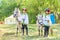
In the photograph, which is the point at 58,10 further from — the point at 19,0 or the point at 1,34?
the point at 1,34

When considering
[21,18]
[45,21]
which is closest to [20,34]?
[21,18]

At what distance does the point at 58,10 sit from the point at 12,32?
44cm

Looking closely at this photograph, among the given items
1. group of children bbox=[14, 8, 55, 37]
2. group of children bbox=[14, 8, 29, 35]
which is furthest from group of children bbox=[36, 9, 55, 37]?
group of children bbox=[14, 8, 29, 35]

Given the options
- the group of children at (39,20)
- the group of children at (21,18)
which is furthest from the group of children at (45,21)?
the group of children at (21,18)

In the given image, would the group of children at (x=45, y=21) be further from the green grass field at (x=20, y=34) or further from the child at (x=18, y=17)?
the child at (x=18, y=17)

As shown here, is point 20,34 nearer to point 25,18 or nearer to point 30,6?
point 25,18

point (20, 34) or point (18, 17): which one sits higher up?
point (18, 17)

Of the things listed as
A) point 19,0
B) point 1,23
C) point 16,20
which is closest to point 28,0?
point 19,0

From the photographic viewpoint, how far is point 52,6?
4.50ft

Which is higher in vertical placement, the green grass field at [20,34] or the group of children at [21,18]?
the group of children at [21,18]

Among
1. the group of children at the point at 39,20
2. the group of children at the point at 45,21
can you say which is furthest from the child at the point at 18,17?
the group of children at the point at 45,21

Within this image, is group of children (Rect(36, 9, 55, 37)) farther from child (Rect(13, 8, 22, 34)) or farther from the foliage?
child (Rect(13, 8, 22, 34))

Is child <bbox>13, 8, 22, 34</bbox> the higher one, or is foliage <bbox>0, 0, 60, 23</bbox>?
foliage <bbox>0, 0, 60, 23</bbox>

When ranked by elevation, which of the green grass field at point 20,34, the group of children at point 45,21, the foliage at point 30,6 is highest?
the foliage at point 30,6
